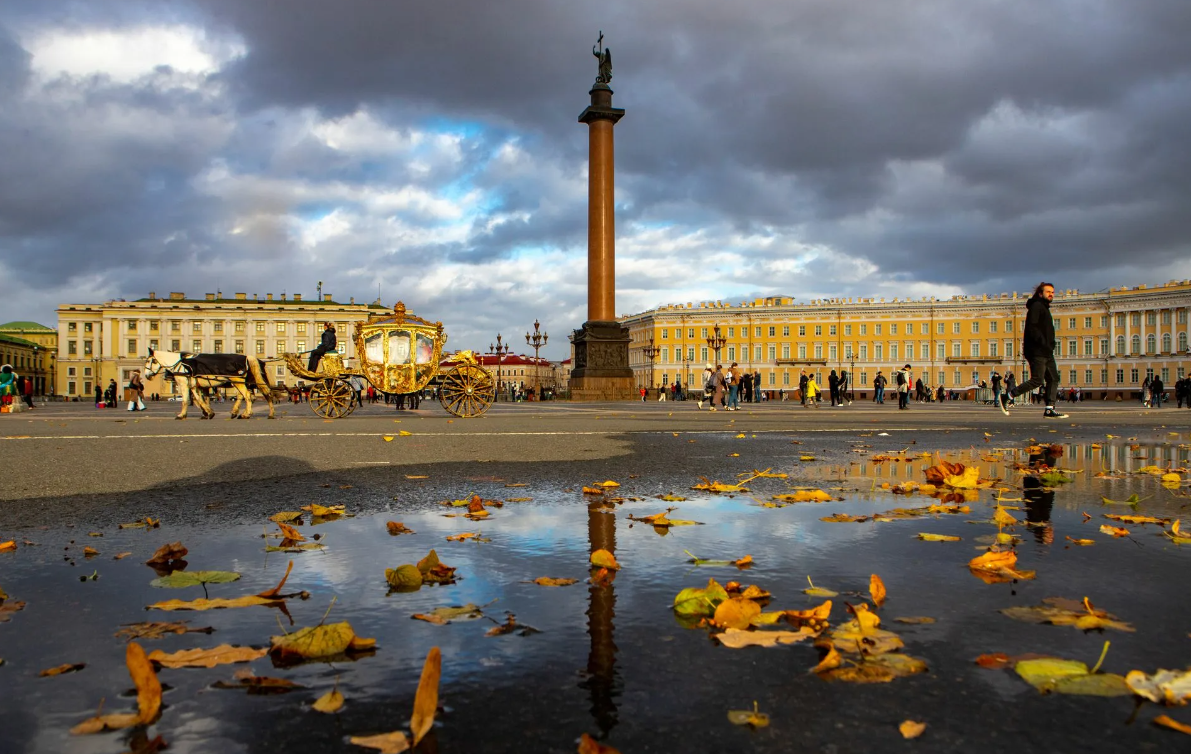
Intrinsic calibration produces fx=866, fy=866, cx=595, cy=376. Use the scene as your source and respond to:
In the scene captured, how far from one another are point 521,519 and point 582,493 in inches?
39.3

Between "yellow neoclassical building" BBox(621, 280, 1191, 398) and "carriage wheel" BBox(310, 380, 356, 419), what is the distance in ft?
277

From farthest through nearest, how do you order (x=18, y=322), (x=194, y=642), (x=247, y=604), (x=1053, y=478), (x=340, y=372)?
(x=18, y=322) → (x=340, y=372) → (x=1053, y=478) → (x=247, y=604) → (x=194, y=642)

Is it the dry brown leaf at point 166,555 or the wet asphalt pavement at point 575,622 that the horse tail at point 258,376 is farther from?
the dry brown leaf at point 166,555

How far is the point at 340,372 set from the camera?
17.6 metres

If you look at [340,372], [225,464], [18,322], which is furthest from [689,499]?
[18,322]

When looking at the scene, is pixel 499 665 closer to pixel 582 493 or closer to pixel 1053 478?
pixel 582 493

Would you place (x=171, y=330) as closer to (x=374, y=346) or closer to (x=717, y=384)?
(x=717, y=384)

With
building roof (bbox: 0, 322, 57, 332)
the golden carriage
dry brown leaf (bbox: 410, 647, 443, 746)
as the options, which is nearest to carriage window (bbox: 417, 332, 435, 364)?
the golden carriage

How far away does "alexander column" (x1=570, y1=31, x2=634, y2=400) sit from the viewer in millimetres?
41906

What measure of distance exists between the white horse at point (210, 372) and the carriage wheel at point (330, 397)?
2.86ft

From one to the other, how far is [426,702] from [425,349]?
16.3 m

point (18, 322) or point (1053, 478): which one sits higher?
point (18, 322)

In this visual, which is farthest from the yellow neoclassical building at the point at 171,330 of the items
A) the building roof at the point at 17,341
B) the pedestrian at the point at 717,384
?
the pedestrian at the point at 717,384

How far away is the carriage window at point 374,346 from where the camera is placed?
56.2ft
